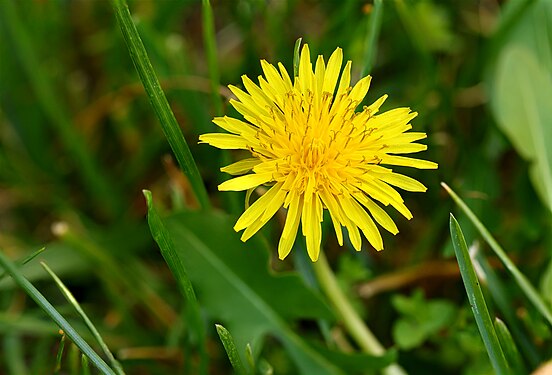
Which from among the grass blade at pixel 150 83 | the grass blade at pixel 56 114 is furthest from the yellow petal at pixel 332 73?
the grass blade at pixel 56 114

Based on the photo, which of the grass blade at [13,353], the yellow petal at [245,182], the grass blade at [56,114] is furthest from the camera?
the grass blade at [56,114]

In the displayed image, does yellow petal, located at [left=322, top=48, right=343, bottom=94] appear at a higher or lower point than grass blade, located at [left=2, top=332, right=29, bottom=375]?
higher

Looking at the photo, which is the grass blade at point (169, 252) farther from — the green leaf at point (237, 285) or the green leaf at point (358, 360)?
the green leaf at point (358, 360)

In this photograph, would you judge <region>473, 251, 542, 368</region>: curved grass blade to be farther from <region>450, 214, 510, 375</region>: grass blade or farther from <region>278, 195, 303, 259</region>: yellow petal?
<region>278, 195, 303, 259</region>: yellow petal

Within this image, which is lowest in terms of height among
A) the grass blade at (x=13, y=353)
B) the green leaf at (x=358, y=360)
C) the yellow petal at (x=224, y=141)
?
the grass blade at (x=13, y=353)

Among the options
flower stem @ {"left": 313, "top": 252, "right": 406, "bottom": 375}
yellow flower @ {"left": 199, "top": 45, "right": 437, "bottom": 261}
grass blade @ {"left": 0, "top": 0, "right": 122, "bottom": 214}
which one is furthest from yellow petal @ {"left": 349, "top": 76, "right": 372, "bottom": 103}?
grass blade @ {"left": 0, "top": 0, "right": 122, "bottom": 214}

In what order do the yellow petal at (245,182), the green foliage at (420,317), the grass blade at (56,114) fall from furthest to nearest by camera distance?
the grass blade at (56,114), the green foliage at (420,317), the yellow petal at (245,182)

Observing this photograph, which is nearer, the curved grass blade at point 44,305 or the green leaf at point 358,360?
the curved grass blade at point 44,305

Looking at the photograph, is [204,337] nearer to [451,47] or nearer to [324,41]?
[324,41]

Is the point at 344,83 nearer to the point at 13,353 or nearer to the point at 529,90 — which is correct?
the point at 529,90
